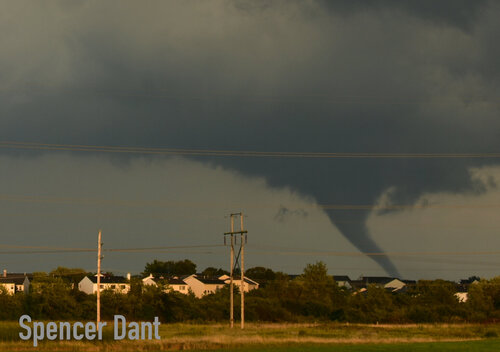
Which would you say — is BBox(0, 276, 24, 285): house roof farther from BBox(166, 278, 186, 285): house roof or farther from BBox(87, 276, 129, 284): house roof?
BBox(166, 278, 186, 285): house roof

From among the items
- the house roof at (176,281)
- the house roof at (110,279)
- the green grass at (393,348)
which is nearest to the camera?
the green grass at (393,348)

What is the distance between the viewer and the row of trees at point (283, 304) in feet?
400

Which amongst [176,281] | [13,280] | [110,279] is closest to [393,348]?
[110,279]

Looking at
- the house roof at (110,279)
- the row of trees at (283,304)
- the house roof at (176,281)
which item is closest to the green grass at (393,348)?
the row of trees at (283,304)

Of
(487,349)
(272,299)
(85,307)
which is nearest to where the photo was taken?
(487,349)

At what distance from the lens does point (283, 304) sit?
14225 centimetres

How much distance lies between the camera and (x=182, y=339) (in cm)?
7081

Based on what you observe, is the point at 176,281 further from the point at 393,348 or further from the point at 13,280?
the point at 393,348

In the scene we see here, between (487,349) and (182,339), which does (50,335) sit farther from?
(487,349)

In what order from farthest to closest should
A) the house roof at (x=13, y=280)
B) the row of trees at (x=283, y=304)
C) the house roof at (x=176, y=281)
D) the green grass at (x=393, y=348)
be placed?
the house roof at (x=13, y=280) → the house roof at (x=176, y=281) → the row of trees at (x=283, y=304) → the green grass at (x=393, y=348)

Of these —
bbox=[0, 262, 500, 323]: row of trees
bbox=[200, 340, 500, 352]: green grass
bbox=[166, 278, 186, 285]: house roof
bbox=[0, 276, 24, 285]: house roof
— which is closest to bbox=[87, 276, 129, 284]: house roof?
bbox=[166, 278, 186, 285]: house roof

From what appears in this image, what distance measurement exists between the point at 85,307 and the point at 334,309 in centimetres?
4902

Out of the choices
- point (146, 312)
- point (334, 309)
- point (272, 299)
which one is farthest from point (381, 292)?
point (146, 312)

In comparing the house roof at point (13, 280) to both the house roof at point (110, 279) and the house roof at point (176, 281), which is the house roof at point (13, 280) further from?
the house roof at point (176, 281)
